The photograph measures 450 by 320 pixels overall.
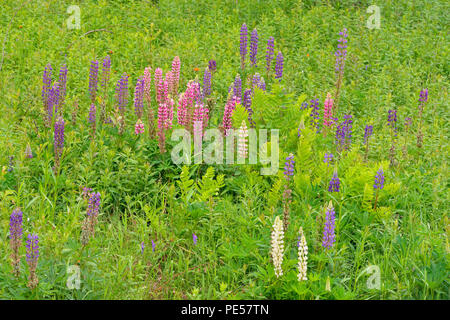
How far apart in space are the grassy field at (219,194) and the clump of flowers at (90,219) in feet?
0.24

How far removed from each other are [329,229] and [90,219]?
1688 mm

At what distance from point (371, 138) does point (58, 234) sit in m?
3.86

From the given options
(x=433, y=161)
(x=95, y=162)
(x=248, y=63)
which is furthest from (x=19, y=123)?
(x=433, y=161)

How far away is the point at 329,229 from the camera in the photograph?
4250 millimetres

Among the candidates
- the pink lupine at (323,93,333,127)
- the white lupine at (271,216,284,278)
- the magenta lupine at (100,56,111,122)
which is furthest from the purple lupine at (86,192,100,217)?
the pink lupine at (323,93,333,127)

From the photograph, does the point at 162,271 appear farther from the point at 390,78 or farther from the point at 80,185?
the point at 390,78

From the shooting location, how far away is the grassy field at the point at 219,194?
4.27 m

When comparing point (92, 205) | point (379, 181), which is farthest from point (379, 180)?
point (92, 205)

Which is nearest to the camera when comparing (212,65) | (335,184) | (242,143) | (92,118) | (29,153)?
(335,184)

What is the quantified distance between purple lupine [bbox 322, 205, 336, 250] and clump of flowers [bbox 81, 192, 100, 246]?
1610mm

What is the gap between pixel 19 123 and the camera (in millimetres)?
6719

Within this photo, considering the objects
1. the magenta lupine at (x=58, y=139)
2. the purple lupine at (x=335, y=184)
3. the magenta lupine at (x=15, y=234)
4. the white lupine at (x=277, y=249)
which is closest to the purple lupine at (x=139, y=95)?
the magenta lupine at (x=58, y=139)

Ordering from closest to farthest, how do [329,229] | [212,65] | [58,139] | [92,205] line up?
[329,229]
[92,205]
[58,139]
[212,65]

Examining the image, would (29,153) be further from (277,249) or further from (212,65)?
(212,65)
